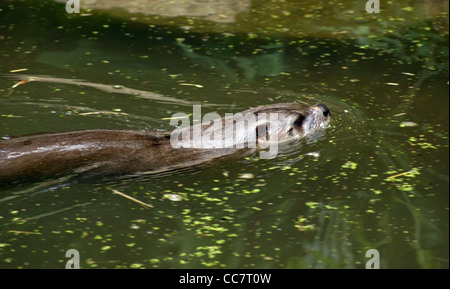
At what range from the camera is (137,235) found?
185 inches

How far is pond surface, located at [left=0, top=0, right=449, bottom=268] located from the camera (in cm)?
462

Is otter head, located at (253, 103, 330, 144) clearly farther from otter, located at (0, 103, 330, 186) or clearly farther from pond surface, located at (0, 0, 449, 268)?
pond surface, located at (0, 0, 449, 268)

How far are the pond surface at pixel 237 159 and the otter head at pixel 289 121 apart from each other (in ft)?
0.50

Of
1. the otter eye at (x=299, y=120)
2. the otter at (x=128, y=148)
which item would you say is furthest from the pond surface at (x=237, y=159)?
the otter eye at (x=299, y=120)

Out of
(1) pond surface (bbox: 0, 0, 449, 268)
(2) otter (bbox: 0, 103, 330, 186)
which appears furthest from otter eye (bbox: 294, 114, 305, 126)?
(1) pond surface (bbox: 0, 0, 449, 268)

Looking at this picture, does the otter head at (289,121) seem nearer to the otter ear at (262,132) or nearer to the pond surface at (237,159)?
the otter ear at (262,132)

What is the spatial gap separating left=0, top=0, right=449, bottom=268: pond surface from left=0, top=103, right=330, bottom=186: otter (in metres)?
0.10

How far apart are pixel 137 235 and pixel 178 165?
3.05 ft

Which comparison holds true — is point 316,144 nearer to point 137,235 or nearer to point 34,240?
point 137,235

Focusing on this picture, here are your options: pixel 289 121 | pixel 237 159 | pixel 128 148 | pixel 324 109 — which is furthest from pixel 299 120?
pixel 128 148

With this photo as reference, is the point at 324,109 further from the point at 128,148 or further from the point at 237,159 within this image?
the point at 128,148

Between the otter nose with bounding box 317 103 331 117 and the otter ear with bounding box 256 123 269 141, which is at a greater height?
the otter nose with bounding box 317 103 331 117

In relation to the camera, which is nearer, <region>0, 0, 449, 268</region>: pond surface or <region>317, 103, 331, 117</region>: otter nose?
<region>0, 0, 449, 268</region>: pond surface

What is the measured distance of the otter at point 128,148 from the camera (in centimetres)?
512
